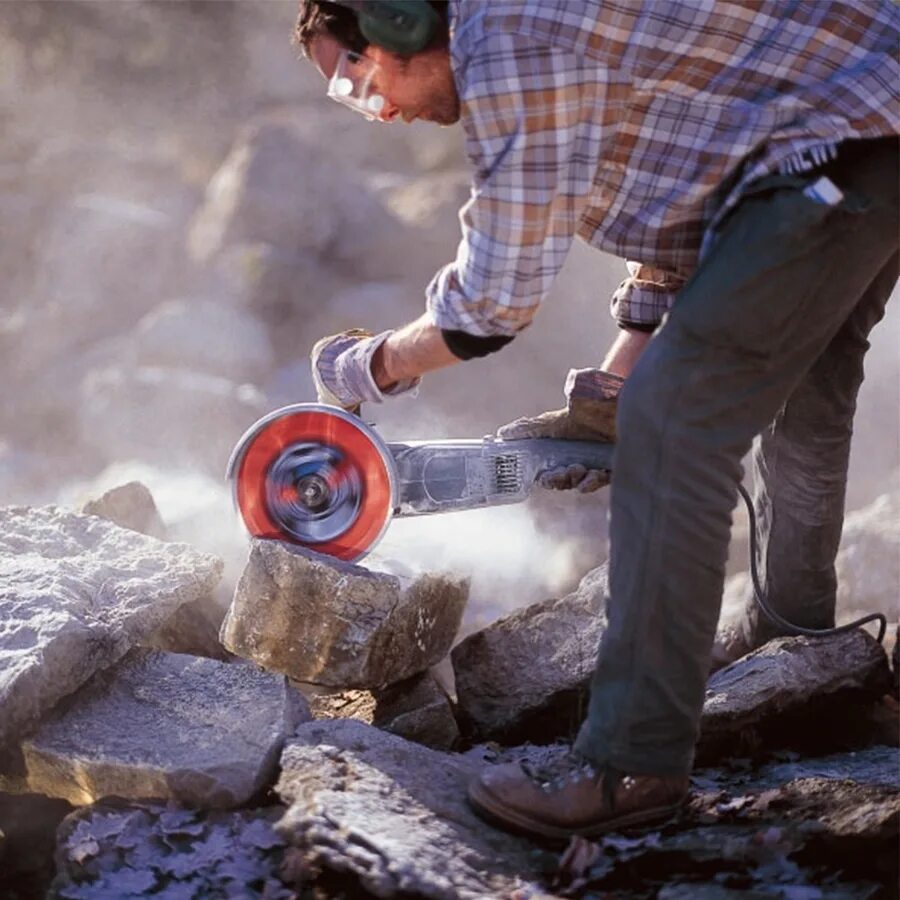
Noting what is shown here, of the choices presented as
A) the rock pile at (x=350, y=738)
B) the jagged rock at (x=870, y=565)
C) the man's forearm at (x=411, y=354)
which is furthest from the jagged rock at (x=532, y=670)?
the jagged rock at (x=870, y=565)

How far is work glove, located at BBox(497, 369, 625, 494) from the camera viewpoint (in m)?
3.47

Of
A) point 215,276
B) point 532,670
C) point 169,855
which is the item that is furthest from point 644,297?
point 215,276

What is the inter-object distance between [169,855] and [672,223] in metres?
1.89

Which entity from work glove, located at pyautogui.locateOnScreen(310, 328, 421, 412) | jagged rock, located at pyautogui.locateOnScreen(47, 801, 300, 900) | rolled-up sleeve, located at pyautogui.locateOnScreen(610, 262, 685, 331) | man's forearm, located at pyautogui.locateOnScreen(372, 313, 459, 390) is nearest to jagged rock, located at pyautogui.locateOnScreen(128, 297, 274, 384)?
work glove, located at pyautogui.locateOnScreen(310, 328, 421, 412)

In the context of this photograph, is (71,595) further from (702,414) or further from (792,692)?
(792,692)

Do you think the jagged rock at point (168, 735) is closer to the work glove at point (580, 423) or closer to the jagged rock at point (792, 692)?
the work glove at point (580, 423)

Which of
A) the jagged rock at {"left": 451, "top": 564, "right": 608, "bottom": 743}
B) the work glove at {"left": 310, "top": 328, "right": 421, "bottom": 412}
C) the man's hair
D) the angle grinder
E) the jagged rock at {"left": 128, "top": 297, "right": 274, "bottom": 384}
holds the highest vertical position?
the jagged rock at {"left": 128, "top": 297, "right": 274, "bottom": 384}

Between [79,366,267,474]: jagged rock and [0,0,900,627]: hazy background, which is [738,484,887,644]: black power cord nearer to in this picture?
[0,0,900,627]: hazy background

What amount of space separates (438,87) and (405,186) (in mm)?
7621

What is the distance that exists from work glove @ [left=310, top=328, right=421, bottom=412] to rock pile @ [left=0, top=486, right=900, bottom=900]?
510mm

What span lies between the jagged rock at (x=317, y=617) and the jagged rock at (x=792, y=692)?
1.00 meters

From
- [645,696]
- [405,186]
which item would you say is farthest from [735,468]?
[405,186]

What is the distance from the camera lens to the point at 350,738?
2.96 metres

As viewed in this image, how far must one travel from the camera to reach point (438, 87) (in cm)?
267
